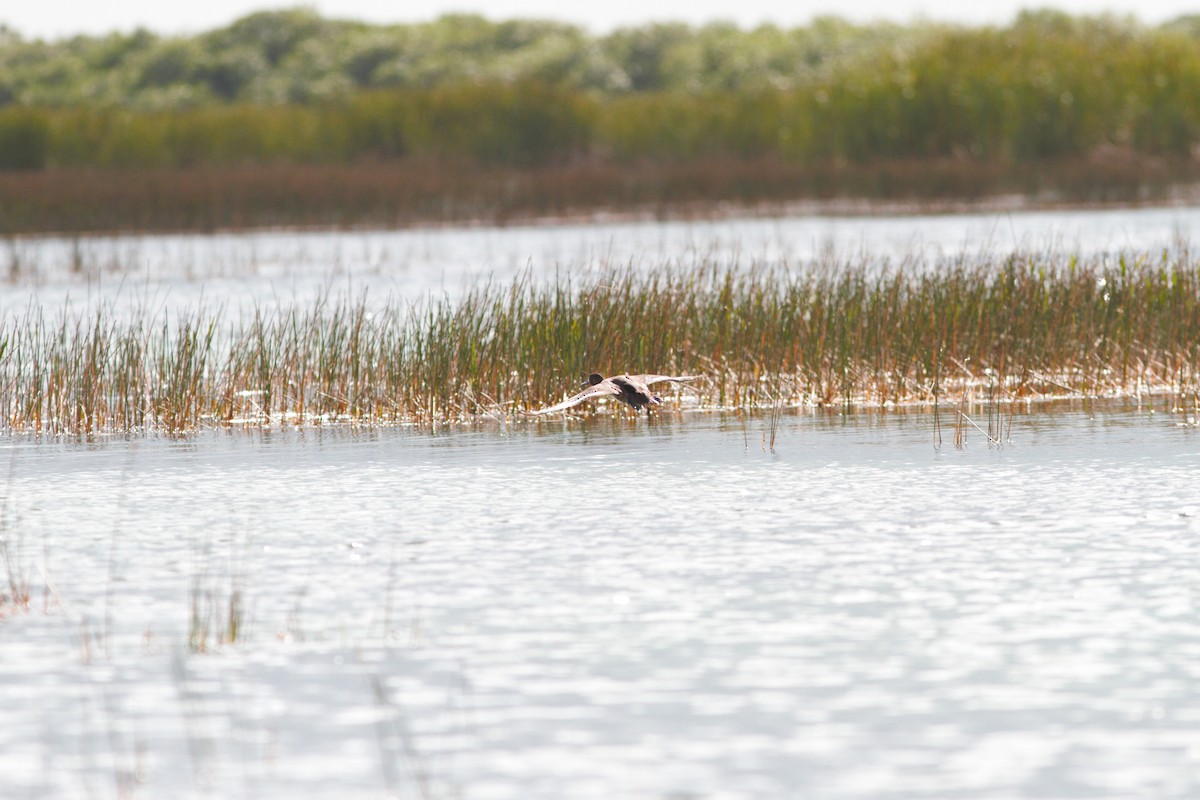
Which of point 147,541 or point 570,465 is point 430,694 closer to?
point 147,541

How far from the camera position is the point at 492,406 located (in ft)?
37.7

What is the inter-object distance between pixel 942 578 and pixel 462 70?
5573 cm

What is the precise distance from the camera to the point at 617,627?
5.82 metres

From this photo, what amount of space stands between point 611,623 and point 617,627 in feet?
0.19

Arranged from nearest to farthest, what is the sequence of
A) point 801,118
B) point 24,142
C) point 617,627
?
point 617,627
point 801,118
point 24,142

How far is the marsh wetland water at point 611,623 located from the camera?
14.8ft

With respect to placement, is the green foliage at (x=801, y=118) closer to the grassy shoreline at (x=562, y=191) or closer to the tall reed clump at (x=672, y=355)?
the grassy shoreline at (x=562, y=191)

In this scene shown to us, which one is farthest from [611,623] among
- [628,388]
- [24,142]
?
[24,142]

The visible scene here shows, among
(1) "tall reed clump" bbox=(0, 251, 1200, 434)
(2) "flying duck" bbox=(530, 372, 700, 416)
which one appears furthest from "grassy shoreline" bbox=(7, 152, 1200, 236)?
(2) "flying duck" bbox=(530, 372, 700, 416)

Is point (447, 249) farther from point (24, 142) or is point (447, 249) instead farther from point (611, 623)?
point (611, 623)

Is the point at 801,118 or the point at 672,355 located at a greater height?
the point at 801,118

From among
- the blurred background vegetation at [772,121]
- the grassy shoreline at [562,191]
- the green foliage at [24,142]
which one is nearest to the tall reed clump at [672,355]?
the grassy shoreline at [562,191]

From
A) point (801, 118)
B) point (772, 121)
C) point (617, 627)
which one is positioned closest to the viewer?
point (617, 627)

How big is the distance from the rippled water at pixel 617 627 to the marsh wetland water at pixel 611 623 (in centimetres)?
2
